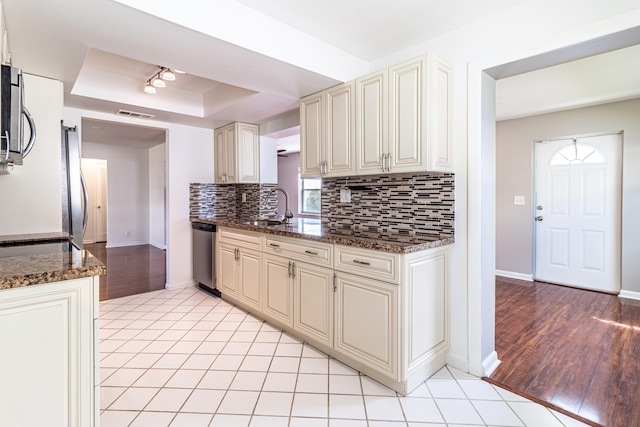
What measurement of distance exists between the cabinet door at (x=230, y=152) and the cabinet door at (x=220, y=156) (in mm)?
39

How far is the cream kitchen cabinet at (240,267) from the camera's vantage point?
9.86ft

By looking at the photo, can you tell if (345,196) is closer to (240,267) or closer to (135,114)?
(240,267)

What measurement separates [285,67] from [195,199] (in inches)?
104

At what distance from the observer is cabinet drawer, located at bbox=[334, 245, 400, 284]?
1.88m

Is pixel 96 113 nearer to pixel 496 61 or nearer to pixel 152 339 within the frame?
pixel 152 339

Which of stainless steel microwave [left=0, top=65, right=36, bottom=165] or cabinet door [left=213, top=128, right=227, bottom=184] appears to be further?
cabinet door [left=213, top=128, right=227, bottom=184]

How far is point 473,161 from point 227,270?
2.62 meters

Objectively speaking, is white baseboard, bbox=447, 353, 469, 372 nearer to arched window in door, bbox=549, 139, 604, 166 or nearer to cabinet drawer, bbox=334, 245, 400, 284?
cabinet drawer, bbox=334, 245, 400, 284

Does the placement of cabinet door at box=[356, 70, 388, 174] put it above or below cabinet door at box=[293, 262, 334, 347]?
above

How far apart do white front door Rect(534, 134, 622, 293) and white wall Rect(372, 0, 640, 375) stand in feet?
9.28

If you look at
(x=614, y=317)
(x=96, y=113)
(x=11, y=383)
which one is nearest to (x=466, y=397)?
(x=11, y=383)

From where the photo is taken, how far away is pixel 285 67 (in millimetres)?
2270

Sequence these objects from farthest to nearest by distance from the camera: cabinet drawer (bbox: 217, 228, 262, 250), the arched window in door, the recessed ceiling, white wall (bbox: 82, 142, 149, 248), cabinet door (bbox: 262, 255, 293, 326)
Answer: white wall (bbox: 82, 142, 149, 248), the arched window in door, cabinet drawer (bbox: 217, 228, 262, 250), cabinet door (bbox: 262, 255, 293, 326), the recessed ceiling

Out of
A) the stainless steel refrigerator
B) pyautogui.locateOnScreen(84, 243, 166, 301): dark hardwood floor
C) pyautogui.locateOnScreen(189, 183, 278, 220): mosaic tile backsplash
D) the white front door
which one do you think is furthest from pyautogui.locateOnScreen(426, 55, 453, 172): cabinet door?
pyautogui.locateOnScreen(84, 243, 166, 301): dark hardwood floor
